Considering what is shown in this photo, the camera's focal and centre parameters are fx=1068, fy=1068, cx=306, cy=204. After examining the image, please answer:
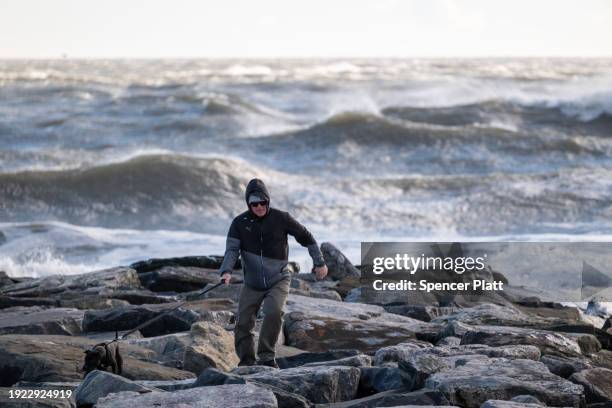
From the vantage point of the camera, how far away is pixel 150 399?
16.1 ft

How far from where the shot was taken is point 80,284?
9781mm

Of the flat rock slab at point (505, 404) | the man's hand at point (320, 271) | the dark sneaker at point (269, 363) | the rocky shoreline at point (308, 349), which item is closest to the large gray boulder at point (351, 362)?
the rocky shoreline at point (308, 349)

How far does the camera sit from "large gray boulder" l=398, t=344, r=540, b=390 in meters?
5.41

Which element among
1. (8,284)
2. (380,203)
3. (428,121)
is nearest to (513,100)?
(428,121)

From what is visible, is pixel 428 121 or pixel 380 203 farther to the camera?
pixel 428 121

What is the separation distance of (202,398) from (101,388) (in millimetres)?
604

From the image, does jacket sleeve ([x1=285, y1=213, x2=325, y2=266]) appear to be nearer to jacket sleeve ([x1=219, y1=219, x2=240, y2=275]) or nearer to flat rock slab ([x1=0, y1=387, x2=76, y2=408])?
jacket sleeve ([x1=219, y1=219, x2=240, y2=275])

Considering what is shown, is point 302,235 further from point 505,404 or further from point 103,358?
point 505,404

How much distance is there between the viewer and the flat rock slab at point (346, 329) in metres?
7.18

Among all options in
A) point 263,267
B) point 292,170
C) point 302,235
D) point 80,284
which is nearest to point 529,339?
point 302,235

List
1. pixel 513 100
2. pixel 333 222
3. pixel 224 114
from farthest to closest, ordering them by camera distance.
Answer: pixel 513 100, pixel 224 114, pixel 333 222

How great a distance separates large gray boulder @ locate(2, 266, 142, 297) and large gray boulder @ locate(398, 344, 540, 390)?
14.0ft

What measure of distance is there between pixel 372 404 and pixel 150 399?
3.50 ft

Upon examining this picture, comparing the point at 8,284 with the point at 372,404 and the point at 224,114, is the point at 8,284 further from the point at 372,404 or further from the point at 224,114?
the point at 224,114
